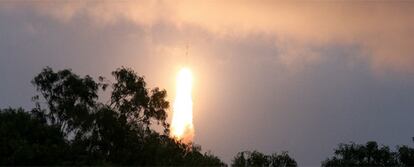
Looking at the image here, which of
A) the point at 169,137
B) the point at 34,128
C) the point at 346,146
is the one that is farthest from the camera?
the point at 346,146

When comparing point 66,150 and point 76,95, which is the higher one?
point 76,95

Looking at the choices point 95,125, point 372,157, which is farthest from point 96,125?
point 372,157

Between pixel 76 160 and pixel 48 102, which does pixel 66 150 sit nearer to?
pixel 76 160

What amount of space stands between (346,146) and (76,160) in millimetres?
38531

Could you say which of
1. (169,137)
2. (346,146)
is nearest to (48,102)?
(169,137)

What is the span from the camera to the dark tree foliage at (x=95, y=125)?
60969 mm

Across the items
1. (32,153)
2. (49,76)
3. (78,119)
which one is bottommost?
(32,153)

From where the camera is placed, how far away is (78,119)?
202 ft

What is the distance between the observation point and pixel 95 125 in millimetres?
61719

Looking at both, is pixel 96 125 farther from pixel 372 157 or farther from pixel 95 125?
pixel 372 157

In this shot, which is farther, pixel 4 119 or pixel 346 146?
pixel 346 146

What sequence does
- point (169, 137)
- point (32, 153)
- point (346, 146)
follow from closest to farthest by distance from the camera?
point (32, 153)
point (169, 137)
point (346, 146)

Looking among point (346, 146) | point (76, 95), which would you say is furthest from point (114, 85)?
point (346, 146)

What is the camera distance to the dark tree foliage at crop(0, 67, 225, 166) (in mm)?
60969
